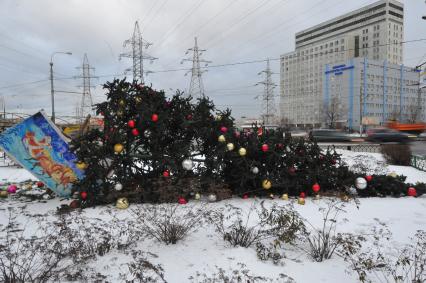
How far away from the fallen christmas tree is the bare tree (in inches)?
2373

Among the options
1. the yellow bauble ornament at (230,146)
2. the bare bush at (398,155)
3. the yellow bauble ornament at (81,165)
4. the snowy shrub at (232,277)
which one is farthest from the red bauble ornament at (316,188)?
the bare bush at (398,155)

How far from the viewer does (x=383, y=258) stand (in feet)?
8.52

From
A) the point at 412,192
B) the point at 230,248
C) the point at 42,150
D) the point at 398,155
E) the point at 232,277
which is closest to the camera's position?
the point at 232,277

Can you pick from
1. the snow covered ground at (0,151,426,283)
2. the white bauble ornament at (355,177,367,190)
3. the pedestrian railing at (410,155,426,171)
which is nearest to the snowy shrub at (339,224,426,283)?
the snow covered ground at (0,151,426,283)

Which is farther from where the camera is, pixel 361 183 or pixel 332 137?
pixel 332 137

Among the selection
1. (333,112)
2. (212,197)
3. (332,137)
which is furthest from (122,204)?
(333,112)

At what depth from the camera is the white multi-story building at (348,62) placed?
63094 millimetres

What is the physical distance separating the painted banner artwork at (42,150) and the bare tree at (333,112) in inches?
2452

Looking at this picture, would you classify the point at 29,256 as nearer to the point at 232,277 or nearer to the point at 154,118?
the point at 232,277

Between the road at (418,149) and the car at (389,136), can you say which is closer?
the road at (418,149)

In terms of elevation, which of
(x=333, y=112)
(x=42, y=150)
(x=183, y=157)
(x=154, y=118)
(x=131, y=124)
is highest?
(x=333, y=112)

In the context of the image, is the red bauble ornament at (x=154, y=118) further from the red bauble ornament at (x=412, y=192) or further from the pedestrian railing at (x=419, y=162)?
the pedestrian railing at (x=419, y=162)

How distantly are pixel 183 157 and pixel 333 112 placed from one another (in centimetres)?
6370

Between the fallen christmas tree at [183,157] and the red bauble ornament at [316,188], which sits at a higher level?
the fallen christmas tree at [183,157]
